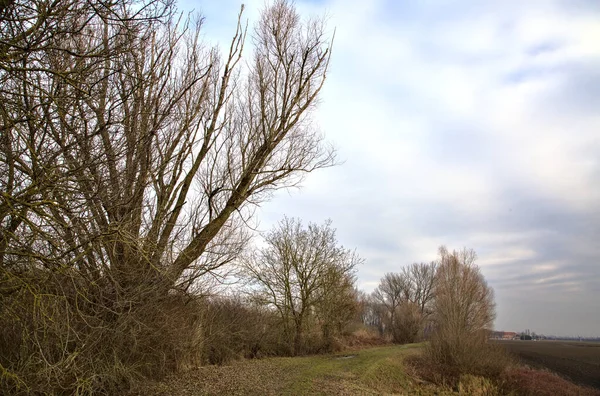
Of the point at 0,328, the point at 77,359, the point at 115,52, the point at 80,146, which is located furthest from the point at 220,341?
the point at 115,52

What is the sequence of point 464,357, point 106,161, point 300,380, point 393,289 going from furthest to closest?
1. point 393,289
2. point 464,357
3. point 300,380
4. point 106,161

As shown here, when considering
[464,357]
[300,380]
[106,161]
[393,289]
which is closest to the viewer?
[106,161]

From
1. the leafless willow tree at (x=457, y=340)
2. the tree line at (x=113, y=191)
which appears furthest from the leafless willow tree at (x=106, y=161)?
the leafless willow tree at (x=457, y=340)

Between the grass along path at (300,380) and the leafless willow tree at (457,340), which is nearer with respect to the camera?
the grass along path at (300,380)

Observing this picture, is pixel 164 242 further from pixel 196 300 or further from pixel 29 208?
pixel 29 208

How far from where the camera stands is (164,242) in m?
8.73

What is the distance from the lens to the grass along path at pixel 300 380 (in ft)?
32.9

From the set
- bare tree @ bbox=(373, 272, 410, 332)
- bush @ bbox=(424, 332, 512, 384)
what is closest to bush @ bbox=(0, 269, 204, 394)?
bush @ bbox=(424, 332, 512, 384)

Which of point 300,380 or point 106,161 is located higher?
point 106,161

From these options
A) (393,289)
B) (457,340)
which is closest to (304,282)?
(457,340)

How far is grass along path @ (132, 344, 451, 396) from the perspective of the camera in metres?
10.0

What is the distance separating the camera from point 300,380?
40.2ft

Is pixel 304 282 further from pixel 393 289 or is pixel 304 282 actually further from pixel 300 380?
pixel 393 289

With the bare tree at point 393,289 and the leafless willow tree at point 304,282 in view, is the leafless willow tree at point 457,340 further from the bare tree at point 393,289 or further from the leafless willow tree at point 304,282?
the bare tree at point 393,289
